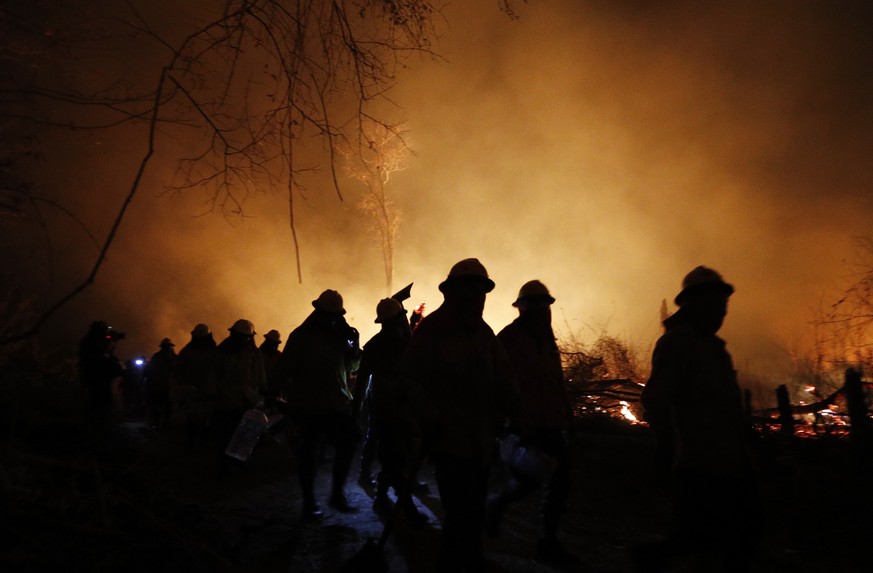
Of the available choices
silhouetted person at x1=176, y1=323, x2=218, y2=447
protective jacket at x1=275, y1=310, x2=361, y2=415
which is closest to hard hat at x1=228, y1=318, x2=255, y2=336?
silhouetted person at x1=176, y1=323, x2=218, y2=447

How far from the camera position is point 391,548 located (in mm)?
4422

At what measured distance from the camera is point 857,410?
606 centimetres

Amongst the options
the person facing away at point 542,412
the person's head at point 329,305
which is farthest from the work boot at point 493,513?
the person's head at point 329,305

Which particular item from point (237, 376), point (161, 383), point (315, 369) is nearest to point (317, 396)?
point (315, 369)

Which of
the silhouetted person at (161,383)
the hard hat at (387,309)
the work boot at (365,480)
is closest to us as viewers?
the hard hat at (387,309)

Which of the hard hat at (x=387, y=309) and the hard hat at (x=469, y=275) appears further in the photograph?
the hard hat at (x=387, y=309)

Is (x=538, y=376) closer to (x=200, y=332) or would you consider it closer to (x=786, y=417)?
(x=786, y=417)

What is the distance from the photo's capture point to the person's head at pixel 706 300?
344cm

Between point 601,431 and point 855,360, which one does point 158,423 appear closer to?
point 601,431

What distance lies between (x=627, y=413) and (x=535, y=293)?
585cm

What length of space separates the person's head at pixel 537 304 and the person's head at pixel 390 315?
164 cm

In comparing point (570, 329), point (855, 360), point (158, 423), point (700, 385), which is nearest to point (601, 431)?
point (570, 329)

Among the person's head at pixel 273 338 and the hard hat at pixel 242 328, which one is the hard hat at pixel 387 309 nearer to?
the hard hat at pixel 242 328

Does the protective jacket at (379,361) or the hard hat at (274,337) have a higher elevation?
the hard hat at (274,337)
